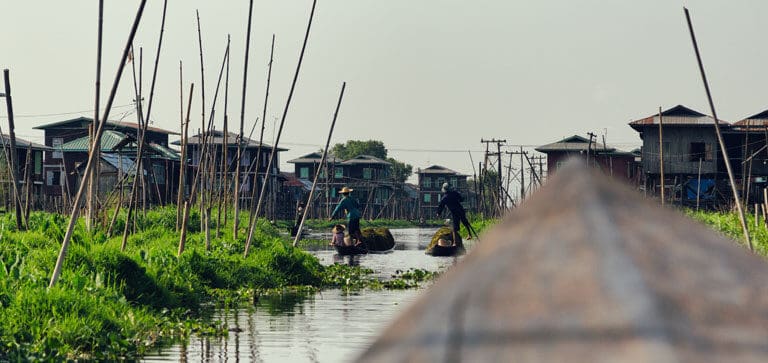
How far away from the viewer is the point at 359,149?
330ft

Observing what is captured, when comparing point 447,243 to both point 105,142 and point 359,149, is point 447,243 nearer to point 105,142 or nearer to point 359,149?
point 105,142

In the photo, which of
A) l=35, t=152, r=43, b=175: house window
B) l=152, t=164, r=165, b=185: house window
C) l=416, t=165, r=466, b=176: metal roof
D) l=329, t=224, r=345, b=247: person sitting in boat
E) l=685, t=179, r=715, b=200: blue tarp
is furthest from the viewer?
l=416, t=165, r=466, b=176: metal roof

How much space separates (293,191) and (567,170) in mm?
68480

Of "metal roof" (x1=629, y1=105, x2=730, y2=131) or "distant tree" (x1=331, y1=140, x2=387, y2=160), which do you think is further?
"distant tree" (x1=331, y1=140, x2=387, y2=160)

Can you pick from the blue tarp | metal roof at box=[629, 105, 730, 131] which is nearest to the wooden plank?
metal roof at box=[629, 105, 730, 131]

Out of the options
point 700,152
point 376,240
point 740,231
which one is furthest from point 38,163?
point 740,231

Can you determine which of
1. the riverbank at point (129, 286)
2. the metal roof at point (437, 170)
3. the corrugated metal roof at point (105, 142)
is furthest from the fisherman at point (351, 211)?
the metal roof at point (437, 170)

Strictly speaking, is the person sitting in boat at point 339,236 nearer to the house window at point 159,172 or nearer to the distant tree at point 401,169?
the house window at point 159,172

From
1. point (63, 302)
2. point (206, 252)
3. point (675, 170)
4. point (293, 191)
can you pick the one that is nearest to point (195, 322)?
point (63, 302)

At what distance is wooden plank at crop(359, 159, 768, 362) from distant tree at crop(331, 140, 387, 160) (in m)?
96.4

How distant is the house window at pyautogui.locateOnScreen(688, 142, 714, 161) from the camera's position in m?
41.1

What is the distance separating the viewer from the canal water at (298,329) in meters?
7.78

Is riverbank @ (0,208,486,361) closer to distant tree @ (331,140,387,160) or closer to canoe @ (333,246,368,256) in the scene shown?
canoe @ (333,246,368,256)

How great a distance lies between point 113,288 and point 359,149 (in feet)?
301
